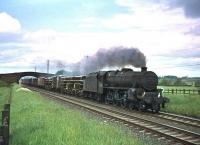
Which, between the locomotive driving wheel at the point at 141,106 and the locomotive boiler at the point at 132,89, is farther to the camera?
the locomotive driving wheel at the point at 141,106

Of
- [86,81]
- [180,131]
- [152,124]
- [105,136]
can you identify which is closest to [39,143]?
[105,136]

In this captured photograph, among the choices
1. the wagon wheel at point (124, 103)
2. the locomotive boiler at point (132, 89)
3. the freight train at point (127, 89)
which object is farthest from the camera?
the wagon wheel at point (124, 103)

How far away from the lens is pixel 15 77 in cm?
12575

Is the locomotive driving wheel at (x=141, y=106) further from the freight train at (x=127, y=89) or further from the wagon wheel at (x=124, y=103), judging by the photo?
the wagon wheel at (x=124, y=103)

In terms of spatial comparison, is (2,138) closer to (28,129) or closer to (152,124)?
(28,129)

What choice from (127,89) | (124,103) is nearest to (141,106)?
(127,89)

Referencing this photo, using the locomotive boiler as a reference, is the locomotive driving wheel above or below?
below

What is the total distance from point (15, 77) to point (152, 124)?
366 ft

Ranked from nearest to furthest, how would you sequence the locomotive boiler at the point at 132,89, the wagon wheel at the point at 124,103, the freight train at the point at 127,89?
1. the locomotive boiler at the point at 132,89
2. the freight train at the point at 127,89
3. the wagon wheel at the point at 124,103

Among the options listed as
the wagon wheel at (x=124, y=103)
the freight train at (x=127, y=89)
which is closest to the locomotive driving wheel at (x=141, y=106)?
the freight train at (x=127, y=89)

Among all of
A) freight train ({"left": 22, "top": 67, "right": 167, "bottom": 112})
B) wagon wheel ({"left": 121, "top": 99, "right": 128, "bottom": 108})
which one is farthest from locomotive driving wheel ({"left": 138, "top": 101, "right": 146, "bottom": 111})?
wagon wheel ({"left": 121, "top": 99, "right": 128, "bottom": 108})

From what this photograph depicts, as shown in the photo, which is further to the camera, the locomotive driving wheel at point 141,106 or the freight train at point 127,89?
the locomotive driving wheel at point 141,106

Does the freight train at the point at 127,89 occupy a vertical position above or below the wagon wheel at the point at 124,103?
above

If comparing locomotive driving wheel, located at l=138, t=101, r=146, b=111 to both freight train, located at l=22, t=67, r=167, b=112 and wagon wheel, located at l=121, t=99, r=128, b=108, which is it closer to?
freight train, located at l=22, t=67, r=167, b=112
